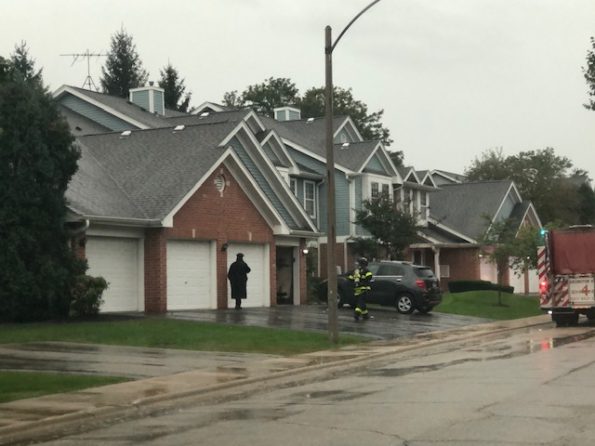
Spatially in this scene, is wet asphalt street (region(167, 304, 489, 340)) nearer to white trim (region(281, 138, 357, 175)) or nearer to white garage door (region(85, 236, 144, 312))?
white garage door (region(85, 236, 144, 312))

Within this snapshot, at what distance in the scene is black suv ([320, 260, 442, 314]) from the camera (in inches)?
1249

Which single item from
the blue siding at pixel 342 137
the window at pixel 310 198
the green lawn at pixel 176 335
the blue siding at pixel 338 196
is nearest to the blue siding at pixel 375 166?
the blue siding at pixel 338 196

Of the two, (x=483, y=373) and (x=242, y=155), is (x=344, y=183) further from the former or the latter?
(x=483, y=373)

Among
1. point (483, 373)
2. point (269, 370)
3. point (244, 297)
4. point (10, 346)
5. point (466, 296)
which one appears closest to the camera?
point (483, 373)

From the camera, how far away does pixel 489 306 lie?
120 feet

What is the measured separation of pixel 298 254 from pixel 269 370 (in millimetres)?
19880

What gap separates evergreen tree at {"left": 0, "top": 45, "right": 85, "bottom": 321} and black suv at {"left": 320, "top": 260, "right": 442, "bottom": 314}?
10972 mm

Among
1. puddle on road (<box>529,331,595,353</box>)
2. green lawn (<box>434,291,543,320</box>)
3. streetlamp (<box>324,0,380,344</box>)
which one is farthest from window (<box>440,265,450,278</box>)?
streetlamp (<box>324,0,380,344</box>)

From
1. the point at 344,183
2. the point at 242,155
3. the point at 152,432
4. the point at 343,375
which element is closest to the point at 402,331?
the point at 343,375

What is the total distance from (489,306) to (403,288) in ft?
20.1

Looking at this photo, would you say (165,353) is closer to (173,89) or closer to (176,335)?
(176,335)

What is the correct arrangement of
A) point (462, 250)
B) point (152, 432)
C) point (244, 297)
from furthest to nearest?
point (462, 250), point (244, 297), point (152, 432)

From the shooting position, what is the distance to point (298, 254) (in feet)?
119

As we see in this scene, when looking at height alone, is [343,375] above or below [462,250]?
below
